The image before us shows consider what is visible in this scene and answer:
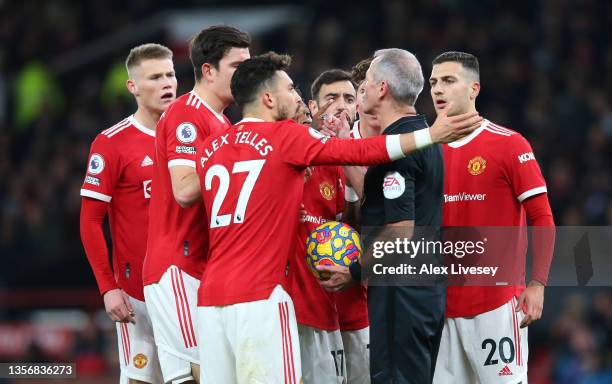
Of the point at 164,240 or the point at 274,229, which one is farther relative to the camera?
the point at 164,240

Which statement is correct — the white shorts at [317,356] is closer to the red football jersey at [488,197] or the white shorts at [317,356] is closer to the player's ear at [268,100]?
the red football jersey at [488,197]

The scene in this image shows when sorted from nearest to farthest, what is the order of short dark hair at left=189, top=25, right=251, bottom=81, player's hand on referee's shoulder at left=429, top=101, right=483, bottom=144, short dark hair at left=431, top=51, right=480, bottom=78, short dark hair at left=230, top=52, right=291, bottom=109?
player's hand on referee's shoulder at left=429, top=101, right=483, bottom=144, short dark hair at left=230, top=52, right=291, bottom=109, short dark hair at left=189, top=25, right=251, bottom=81, short dark hair at left=431, top=51, right=480, bottom=78

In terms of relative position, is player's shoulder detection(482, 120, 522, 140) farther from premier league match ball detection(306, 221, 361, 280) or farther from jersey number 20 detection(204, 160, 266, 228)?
jersey number 20 detection(204, 160, 266, 228)

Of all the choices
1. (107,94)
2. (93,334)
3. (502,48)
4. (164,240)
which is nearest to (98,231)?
(164,240)

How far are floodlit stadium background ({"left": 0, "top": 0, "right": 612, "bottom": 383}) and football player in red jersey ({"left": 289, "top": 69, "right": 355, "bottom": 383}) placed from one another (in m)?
5.43

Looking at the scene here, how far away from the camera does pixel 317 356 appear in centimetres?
664

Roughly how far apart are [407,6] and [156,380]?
11.1 metres

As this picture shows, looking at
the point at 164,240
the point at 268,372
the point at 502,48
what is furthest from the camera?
the point at 502,48

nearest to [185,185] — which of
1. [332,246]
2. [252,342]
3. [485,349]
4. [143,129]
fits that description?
[332,246]

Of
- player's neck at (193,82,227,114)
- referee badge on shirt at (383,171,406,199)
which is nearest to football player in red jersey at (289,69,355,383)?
player's neck at (193,82,227,114)

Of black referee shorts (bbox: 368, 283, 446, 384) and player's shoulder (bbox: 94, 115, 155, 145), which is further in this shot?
player's shoulder (bbox: 94, 115, 155, 145)

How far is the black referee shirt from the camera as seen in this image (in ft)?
19.2

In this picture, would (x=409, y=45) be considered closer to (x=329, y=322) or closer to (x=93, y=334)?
(x=93, y=334)

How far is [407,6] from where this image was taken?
671 inches
